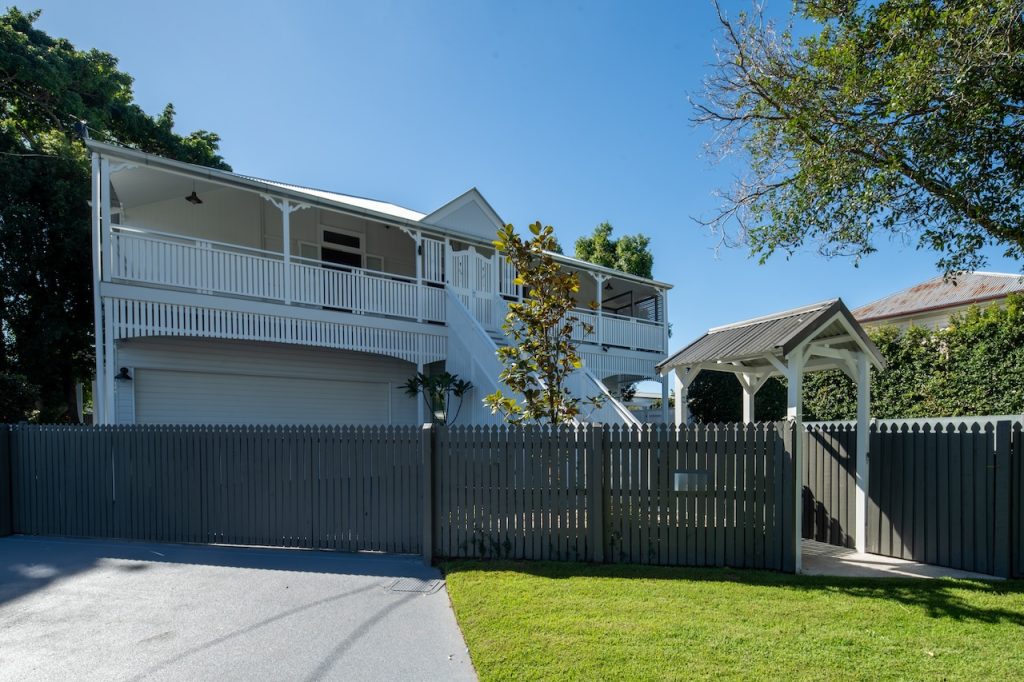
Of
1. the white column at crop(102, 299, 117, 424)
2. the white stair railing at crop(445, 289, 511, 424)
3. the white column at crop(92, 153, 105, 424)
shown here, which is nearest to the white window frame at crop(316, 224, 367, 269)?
the white stair railing at crop(445, 289, 511, 424)

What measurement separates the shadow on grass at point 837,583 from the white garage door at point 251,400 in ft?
25.4

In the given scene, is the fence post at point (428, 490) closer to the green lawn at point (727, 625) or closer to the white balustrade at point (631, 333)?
the green lawn at point (727, 625)

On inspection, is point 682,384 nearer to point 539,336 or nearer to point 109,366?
point 539,336

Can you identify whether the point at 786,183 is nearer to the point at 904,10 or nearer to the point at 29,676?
the point at 904,10

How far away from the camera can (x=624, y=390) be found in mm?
24094

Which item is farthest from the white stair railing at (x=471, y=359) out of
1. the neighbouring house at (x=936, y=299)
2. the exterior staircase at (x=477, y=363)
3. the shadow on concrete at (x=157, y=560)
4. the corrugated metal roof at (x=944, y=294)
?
the corrugated metal roof at (x=944, y=294)

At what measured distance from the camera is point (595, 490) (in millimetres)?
6824

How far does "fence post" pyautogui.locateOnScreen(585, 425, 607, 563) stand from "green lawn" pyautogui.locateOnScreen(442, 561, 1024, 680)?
0.33m

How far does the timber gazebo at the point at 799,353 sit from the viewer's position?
696 cm

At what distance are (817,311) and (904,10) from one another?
4.33 metres

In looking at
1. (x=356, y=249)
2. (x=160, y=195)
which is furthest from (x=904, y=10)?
(x=160, y=195)

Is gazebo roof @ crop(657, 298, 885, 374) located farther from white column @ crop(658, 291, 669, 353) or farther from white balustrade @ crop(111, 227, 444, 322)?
white column @ crop(658, 291, 669, 353)

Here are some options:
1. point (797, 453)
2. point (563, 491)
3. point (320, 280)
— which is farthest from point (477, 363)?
point (797, 453)

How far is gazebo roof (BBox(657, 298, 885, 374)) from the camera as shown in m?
Answer: 7.11
